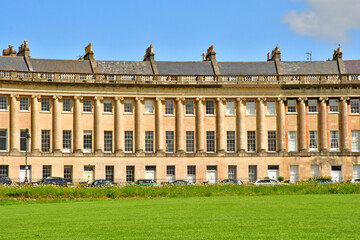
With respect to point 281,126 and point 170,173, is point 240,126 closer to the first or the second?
point 281,126

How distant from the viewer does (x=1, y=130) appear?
77000 millimetres

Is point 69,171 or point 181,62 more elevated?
point 181,62

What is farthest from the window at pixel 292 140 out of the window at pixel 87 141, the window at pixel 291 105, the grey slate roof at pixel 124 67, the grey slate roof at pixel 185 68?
the window at pixel 87 141

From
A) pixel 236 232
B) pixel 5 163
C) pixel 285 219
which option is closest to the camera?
pixel 236 232

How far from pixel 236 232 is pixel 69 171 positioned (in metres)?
58.3

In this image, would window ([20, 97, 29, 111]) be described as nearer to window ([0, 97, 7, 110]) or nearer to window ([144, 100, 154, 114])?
window ([0, 97, 7, 110])

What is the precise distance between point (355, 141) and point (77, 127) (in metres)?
33.3

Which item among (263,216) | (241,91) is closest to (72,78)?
(241,91)

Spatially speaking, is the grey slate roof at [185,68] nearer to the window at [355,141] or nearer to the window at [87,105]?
the window at [87,105]

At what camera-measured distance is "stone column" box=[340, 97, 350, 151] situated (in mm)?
81750

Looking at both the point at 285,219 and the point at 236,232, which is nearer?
the point at 236,232

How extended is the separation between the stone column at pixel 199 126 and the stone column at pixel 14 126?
68.3 feet

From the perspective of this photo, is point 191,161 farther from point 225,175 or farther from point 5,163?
point 5,163

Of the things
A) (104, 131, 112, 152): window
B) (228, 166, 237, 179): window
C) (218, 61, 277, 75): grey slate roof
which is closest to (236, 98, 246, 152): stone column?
(228, 166, 237, 179): window
